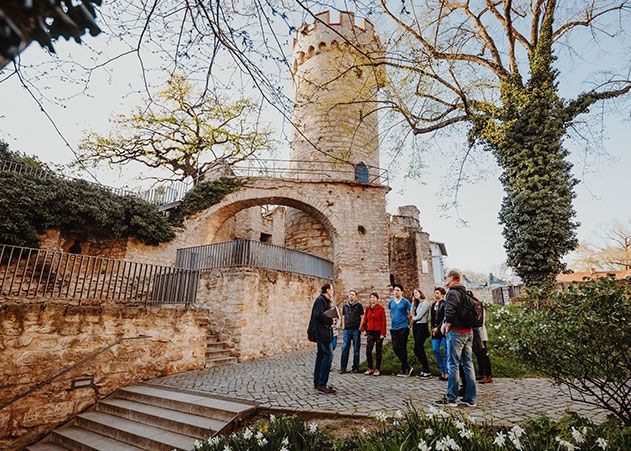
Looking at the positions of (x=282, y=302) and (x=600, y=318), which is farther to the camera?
(x=282, y=302)

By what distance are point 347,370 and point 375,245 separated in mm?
9170

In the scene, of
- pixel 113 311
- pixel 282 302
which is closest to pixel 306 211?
pixel 282 302

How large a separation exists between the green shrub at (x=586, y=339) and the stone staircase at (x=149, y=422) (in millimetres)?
3417

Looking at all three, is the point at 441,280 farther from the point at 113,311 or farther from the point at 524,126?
the point at 113,311

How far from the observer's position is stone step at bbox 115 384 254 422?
429cm

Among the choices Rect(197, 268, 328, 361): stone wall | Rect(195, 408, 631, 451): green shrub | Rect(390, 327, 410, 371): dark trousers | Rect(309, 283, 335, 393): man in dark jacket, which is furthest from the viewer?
Rect(197, 268, 328, 361): stone wall

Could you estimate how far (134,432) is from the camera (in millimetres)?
4441

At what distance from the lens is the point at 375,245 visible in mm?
16062

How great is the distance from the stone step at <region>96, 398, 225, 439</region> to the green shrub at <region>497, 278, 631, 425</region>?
3.68 meters

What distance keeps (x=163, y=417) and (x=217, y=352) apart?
425 cm

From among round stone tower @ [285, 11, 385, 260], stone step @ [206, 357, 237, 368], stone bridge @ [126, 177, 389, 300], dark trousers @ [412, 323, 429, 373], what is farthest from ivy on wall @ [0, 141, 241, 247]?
dark trousers @ [412, 323, 429, 373]

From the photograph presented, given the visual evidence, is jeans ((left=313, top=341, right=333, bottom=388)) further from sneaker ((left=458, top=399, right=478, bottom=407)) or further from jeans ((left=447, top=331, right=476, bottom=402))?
sneaker ((left=458, top=399, right=478, bottom=407))

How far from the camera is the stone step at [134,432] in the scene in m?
4.01

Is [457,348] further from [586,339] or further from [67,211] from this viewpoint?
[67,211]
